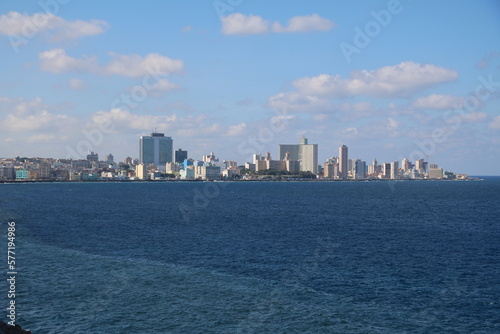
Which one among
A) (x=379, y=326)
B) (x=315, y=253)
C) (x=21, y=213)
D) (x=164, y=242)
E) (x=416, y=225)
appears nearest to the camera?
(x=379, y=326)

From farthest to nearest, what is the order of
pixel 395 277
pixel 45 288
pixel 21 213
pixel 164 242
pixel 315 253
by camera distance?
pixel 21 213
pixel 164 242
pixel 315 253
pixel 395 277
pixel 45 288

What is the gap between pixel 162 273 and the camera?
34.2 metres

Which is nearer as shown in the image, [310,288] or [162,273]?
[310,288]

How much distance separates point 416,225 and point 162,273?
43.3 m

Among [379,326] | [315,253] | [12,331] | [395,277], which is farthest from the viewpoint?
[315,253]

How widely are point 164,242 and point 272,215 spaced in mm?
32204

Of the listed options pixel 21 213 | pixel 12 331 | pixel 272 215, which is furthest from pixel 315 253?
pixel 21 213

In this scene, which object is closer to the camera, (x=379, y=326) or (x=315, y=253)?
(x=379, y=326)

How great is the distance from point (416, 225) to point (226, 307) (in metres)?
46.0

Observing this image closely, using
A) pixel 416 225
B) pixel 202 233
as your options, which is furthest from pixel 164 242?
pixel 416 225

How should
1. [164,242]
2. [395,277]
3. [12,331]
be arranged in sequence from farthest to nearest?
[164,242]
[395,277]
[12,331]

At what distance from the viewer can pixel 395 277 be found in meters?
33.6

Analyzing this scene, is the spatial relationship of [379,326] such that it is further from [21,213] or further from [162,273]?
[21,213]

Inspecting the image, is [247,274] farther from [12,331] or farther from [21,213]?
[21,213]
